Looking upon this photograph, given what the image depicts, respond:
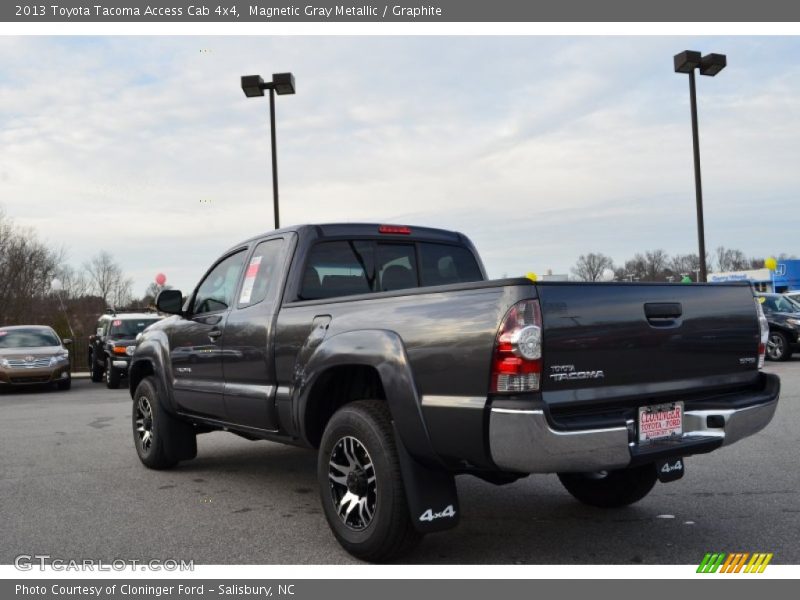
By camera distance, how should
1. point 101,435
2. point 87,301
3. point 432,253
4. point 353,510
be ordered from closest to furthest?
1. point 353,510
2. point 432,253
3. point 101,435
4. point 87,301

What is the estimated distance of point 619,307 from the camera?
12.4ft

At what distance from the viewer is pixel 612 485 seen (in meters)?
5.24

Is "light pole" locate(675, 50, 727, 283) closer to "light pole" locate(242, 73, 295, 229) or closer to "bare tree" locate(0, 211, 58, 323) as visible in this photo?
"light pole" locate(242, 73, 295, 229)

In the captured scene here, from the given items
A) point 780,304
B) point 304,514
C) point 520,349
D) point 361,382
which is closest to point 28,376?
point 304,514

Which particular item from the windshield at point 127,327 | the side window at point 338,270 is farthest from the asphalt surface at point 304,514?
the windshield at point 127,327

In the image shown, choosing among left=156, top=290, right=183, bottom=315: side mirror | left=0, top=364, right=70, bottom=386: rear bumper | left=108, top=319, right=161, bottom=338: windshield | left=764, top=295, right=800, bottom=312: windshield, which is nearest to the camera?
left=156, top=290, right=183, bottom=315: side mirror

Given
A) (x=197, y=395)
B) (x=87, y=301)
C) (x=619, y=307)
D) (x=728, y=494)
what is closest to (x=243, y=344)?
(x=197, y=395)

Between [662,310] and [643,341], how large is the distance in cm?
22

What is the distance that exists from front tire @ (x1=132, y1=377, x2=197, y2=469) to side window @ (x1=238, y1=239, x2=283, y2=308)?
1776mm

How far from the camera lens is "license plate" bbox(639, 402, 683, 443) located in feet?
12.5

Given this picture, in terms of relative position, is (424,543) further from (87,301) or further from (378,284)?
(87,301)

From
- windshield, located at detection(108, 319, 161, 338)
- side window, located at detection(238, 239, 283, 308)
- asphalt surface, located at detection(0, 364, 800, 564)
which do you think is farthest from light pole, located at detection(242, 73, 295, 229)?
side window, located at detection(238, 239, 283, 308)

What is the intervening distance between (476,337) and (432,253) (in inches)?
95.4

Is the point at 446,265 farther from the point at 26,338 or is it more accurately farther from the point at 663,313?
the point at 26,338
